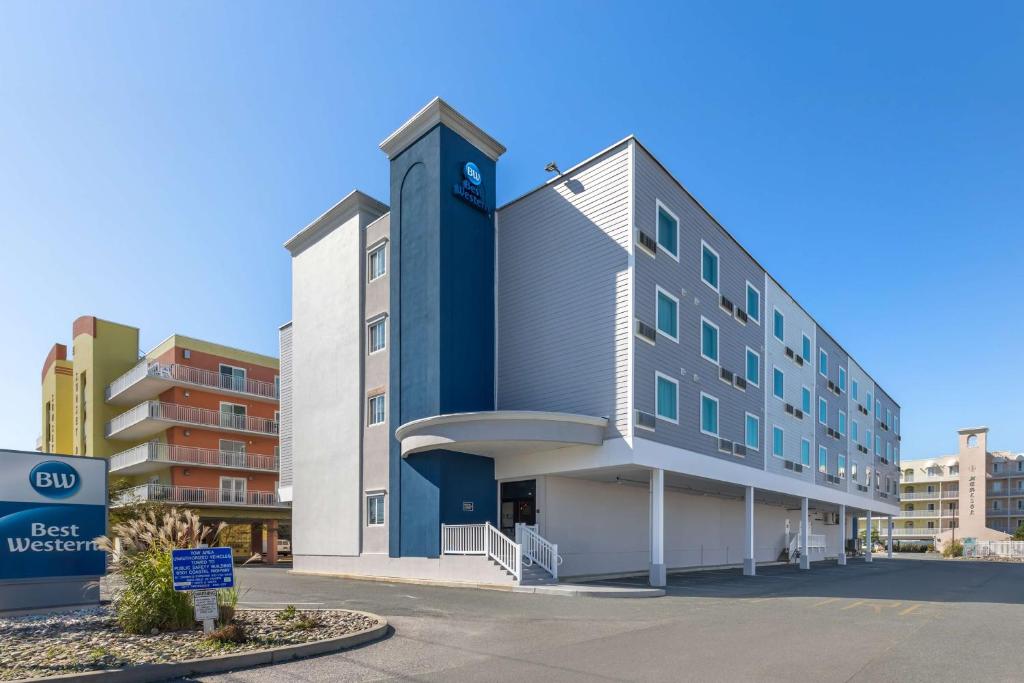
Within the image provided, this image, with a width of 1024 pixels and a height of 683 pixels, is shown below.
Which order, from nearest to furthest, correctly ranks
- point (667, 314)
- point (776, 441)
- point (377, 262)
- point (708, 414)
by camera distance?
point (667, 314), point (708, 414), point (377, 262), point (776, 441)

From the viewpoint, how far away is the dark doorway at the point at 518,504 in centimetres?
2250

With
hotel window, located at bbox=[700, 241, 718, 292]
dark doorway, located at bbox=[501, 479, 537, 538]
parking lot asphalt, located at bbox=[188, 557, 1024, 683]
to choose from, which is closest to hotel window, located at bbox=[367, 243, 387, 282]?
dark doorway, located at bbox=[501, 479, 537, 538]

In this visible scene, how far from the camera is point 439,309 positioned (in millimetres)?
22281

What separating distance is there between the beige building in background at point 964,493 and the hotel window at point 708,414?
218ft

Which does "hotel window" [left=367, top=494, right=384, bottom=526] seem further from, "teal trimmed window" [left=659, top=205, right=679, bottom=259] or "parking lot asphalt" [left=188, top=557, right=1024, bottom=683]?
"teal trimmed window" [left=659, top=205, right=679, bottom=259]

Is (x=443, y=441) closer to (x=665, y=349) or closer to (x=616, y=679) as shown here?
(x=665, y=349)

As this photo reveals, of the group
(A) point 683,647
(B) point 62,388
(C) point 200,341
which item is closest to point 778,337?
(A) point 683,647

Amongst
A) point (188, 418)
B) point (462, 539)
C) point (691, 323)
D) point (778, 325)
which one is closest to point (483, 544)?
point (462, 539)

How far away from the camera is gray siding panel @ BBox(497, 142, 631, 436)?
21.2 meters

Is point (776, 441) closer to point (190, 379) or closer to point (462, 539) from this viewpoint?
point (462, 539)

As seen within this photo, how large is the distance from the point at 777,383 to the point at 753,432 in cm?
417

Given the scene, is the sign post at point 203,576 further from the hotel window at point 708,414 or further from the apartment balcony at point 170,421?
the apartment balcony at point 170,421

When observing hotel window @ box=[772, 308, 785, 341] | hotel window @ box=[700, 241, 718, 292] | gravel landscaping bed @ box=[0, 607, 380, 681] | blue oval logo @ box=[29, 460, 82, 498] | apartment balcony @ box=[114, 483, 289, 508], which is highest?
hotel window @ box=[700, 241, 718, 292]

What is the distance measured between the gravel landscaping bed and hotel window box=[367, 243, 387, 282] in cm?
1514
